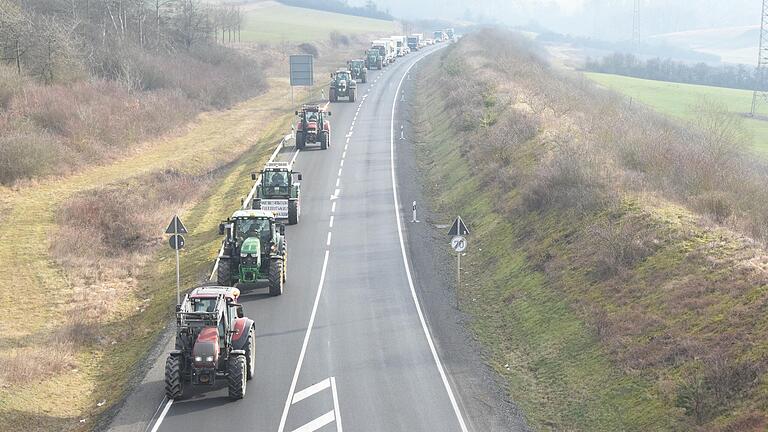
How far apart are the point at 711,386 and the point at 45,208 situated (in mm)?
31395

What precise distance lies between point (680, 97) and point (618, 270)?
6810cm

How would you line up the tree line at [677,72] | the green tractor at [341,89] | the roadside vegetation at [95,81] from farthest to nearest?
the tree line at [677,72] → the green tractor at [341,89] → the roadside vegetation at [95,81]

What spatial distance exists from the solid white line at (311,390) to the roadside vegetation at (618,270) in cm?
476

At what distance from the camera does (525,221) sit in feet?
104

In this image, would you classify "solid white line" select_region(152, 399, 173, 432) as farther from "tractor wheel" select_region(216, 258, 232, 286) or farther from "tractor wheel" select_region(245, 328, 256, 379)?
"tractor wheel" select_region(216, 258, 232, 286)

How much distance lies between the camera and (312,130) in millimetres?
51781

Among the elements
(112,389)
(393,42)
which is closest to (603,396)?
(112,389)

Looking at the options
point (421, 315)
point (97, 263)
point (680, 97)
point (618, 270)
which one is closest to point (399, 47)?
point (680, 97)

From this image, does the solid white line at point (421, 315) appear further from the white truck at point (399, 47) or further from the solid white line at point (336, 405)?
the white truck at point (399, 47)

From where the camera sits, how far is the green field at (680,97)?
67369 mm

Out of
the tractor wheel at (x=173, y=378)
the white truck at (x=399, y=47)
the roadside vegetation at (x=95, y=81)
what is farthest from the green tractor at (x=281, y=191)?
the white truck at (x=399, y=47)

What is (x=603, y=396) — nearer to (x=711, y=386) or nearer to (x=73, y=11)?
(x=711, y=386)

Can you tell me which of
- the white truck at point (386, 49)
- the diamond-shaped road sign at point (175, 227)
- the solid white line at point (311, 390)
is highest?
the white truck at point (386, 49)

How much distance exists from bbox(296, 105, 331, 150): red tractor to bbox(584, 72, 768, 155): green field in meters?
26.8
